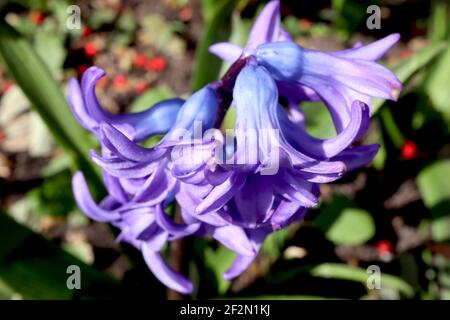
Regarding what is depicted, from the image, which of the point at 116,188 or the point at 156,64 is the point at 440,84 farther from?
the point at 116,188

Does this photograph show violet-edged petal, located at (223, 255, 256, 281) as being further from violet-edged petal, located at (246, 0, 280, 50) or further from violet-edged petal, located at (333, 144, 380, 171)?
violet-edged petal, located at (246, 0, 280, 50)

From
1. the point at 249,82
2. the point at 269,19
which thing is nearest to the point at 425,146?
the point at 269,19

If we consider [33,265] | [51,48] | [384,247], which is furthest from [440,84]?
[51,48]

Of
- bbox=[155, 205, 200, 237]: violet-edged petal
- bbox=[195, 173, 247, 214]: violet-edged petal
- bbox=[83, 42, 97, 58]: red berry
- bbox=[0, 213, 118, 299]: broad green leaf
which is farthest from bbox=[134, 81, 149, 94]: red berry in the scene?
bbox=[195, 173, 247, 214]: violet-edged petal

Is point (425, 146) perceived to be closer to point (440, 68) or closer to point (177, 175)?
point (440, 68)

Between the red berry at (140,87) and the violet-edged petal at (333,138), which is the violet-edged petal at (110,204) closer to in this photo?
the violet-edged petal at (333,138)

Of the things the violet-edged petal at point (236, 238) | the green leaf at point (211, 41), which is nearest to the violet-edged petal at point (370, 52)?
the violet-edged petal at point (236, 238)
